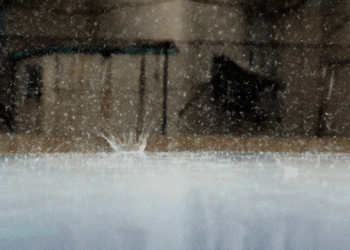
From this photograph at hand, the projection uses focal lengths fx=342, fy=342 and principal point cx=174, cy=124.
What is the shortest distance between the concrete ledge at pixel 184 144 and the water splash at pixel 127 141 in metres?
0.02

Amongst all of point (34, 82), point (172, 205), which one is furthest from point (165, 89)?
point (172, 205)

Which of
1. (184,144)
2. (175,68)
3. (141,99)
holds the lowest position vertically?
(184,144)

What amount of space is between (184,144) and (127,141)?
0.84ft

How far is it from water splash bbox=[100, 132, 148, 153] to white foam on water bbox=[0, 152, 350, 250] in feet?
1.40

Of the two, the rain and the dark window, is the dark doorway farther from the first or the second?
the dark window

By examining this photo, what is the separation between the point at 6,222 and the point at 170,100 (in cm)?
111

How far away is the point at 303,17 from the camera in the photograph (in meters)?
1.64

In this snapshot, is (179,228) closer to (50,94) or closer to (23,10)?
(50,94)

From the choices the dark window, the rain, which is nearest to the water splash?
the rain

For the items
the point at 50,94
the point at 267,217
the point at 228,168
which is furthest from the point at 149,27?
the point at 267,217

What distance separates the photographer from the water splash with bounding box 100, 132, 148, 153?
150 cm

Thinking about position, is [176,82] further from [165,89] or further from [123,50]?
[123,50]

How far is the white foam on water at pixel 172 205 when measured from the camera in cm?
46

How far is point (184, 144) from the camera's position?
154 centimetres
